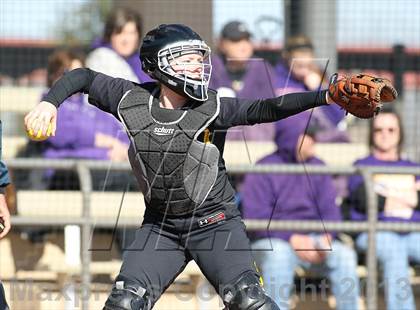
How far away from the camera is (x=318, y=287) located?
7.22 meters

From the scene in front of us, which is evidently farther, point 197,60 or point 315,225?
point 315,225

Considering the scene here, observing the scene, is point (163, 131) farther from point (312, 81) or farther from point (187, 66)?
point (312, 81)

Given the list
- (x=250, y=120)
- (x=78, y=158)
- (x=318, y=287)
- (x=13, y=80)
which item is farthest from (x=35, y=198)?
(x=250, y=120)

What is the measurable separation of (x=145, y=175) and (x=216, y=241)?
0.48 m

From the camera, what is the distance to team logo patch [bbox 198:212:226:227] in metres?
5.05

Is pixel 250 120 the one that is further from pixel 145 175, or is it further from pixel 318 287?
pixel 318 287

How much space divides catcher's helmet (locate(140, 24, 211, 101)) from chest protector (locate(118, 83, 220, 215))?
0.11m

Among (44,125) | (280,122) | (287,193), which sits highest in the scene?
(44,125)

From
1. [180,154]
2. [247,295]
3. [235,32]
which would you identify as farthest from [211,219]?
[235,32]

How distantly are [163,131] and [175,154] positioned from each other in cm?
13

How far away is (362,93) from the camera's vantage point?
4695mm

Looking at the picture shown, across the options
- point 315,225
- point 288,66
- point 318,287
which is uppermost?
point 288,66

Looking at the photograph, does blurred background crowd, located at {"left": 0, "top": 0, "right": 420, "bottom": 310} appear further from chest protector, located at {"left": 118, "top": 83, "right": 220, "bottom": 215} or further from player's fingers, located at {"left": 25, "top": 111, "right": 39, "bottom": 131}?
player's fingers, located at {"left": 25, "top": 111, "right": 39, "bottom": 131}

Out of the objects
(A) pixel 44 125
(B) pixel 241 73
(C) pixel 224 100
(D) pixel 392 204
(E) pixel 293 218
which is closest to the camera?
(A) pixel 44 125
